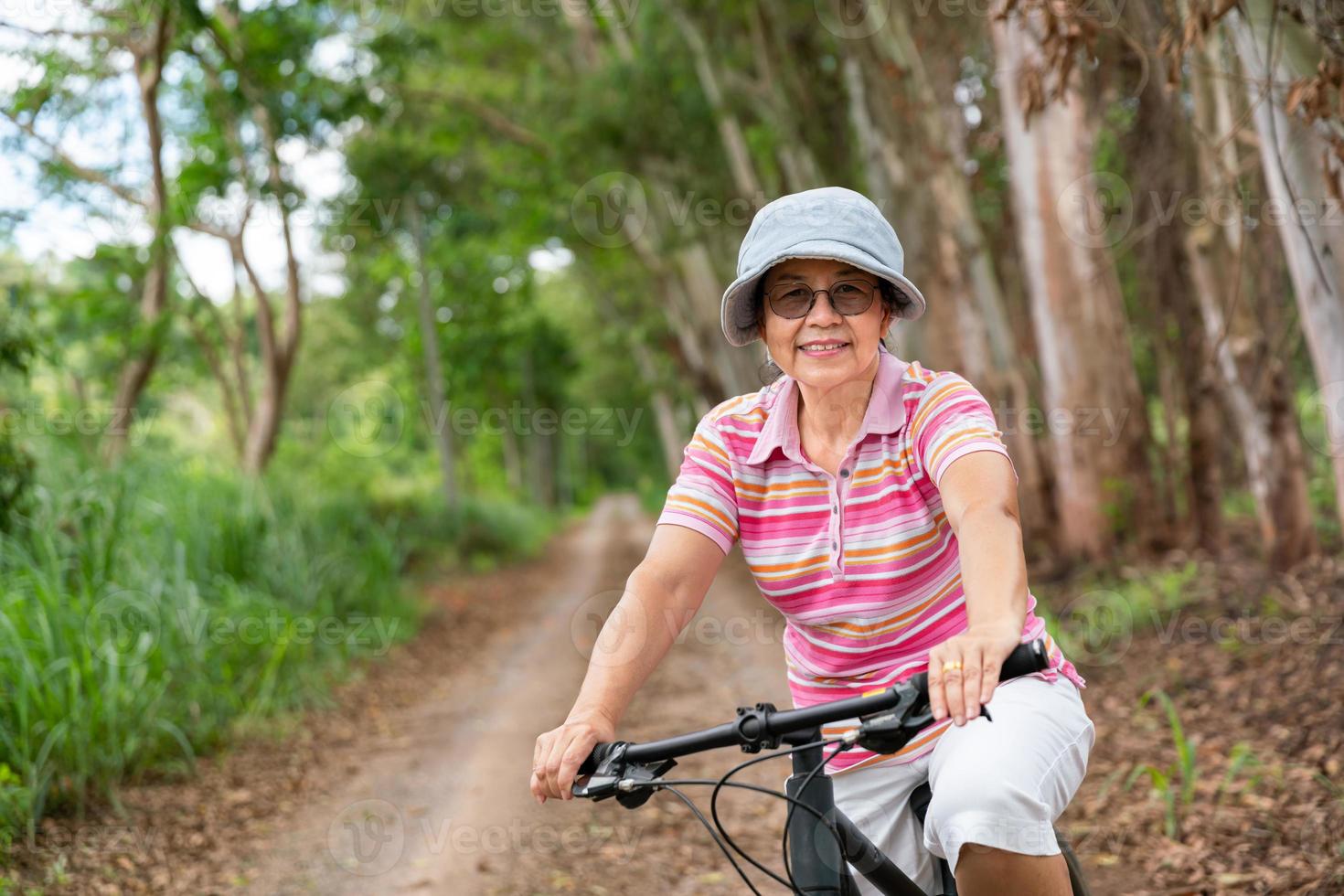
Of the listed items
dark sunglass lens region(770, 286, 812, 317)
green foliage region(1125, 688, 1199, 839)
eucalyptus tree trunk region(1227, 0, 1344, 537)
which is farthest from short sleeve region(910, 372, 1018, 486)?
green foliage region(1125, 688, 1199, 839)

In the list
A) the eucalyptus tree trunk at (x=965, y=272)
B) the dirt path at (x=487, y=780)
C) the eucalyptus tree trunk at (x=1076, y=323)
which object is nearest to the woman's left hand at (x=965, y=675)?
the dirt path at (x=487, y=780)

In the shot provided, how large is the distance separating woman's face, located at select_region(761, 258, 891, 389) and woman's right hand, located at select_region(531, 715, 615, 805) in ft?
2.89

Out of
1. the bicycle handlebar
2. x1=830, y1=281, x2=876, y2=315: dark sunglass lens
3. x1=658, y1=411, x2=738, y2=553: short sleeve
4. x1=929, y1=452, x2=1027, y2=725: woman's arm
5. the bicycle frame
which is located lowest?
the bicycle frame

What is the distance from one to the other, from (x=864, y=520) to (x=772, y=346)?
0.45m

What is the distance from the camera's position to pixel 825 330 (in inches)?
95.5

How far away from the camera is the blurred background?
4961mm

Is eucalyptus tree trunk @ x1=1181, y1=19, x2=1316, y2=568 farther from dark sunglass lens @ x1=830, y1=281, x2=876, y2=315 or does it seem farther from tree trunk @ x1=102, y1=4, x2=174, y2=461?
tree trunk @ x1=102, y1=4, x2=174, y2=461

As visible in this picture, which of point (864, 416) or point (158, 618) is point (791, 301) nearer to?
point (864, 416)

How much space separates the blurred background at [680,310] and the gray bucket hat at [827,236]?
43cm

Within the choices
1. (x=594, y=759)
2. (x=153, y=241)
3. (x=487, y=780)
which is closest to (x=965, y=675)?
(x=594, y=759)

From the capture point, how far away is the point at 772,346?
2527mm

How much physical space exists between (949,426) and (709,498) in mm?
557

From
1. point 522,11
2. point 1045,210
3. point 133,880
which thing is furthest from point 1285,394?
point 522,11

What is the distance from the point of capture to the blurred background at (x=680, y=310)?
496 centimetres
